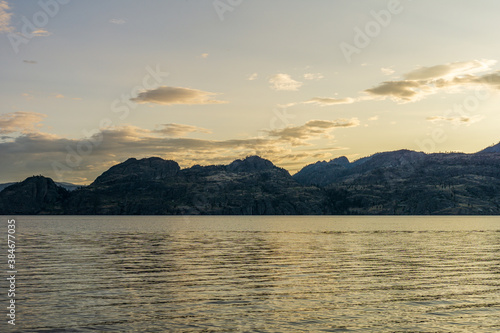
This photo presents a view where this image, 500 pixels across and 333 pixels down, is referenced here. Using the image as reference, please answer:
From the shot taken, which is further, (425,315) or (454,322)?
(425,315)

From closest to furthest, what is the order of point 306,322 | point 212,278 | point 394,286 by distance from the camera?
1. point 306,322
2. point 394,286
3. point 212,278

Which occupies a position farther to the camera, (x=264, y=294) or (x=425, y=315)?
(x=264, y=294)

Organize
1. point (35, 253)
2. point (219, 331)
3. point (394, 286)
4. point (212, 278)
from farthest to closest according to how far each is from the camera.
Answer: point (35, 253)
point (212, 278)
point (394, 286)
point (219, 331)

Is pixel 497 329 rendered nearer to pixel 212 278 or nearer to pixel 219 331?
pixel 219 331

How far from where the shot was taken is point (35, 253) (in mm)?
82562

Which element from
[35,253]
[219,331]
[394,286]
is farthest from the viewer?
[35,253]

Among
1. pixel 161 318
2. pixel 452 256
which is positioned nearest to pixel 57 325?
pixel 161 318

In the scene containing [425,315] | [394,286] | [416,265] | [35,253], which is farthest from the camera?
[35,253]

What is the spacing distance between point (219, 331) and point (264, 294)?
14243mm

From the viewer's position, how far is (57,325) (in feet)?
101

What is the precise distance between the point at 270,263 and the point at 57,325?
143 ft

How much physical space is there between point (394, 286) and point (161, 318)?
90.8 ft

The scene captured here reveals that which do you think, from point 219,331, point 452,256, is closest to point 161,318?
point 219,331

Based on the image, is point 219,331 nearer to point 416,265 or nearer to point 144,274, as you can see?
point 144,274
